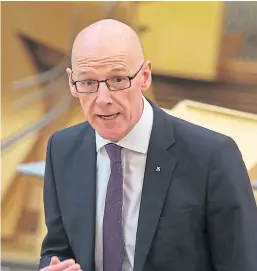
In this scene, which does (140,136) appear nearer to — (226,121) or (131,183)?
(131,183)

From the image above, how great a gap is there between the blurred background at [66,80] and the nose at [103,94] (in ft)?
3.15

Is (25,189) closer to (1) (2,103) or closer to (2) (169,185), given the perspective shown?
(1) (2,103)

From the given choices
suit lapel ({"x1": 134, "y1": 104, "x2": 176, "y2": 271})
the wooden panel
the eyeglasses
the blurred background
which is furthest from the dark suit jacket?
the wooden panel

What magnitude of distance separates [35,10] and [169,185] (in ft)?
4.42

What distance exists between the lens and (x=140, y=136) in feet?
3.80

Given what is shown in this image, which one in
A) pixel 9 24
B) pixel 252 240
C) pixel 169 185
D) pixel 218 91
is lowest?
pixel 252 240

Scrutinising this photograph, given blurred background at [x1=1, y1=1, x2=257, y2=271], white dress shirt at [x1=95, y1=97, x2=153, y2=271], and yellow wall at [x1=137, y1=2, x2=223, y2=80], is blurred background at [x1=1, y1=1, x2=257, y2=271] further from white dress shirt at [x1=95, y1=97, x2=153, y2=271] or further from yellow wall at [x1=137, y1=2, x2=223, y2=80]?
white dress shirt at [x1=95, y1=97, x2=153, y2=271]

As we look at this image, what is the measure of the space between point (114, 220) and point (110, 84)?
0.92 feet

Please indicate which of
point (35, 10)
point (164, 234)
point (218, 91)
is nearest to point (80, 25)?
point (35, 10)

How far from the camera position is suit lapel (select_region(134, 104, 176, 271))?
109cm

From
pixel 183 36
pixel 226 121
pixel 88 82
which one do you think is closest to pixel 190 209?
pixel 88 82

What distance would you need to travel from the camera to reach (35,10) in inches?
87.8

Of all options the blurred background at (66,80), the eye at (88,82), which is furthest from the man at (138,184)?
the blurred background at (66,80)

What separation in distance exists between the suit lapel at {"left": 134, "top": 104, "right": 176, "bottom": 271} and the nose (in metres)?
0.16
